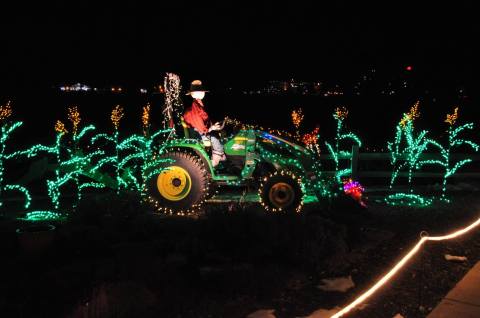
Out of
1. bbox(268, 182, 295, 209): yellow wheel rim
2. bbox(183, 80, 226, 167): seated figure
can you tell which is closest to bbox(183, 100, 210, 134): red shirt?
bbox(183, 80, 226, 167): seated figure

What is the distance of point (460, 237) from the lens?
7891 mm

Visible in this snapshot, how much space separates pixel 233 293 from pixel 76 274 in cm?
164

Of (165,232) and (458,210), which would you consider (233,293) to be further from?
(458,210)

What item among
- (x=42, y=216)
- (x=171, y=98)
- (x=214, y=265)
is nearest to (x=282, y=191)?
(x=171, y=98)

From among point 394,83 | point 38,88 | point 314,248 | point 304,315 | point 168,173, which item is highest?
point 394,83

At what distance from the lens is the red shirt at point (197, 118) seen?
30.6ft

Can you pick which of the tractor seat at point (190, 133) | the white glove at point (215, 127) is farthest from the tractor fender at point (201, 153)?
the white glove at point (215, 127)

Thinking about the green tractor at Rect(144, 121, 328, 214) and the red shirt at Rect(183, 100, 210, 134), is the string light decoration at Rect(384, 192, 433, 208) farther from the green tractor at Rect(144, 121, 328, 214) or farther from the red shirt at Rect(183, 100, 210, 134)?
the red shirt at Rect(183, 100, 210, 134)

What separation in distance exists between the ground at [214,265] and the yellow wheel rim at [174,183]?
1163mm

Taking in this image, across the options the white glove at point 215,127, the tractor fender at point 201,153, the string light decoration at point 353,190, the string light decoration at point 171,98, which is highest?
the string light decoration at point 171,98

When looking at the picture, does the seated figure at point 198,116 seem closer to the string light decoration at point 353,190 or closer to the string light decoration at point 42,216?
the string light decoration at point 353,190

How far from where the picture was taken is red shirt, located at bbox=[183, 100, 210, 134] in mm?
9312

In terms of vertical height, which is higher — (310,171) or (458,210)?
(310,171)

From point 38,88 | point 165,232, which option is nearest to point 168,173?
point 165,232
